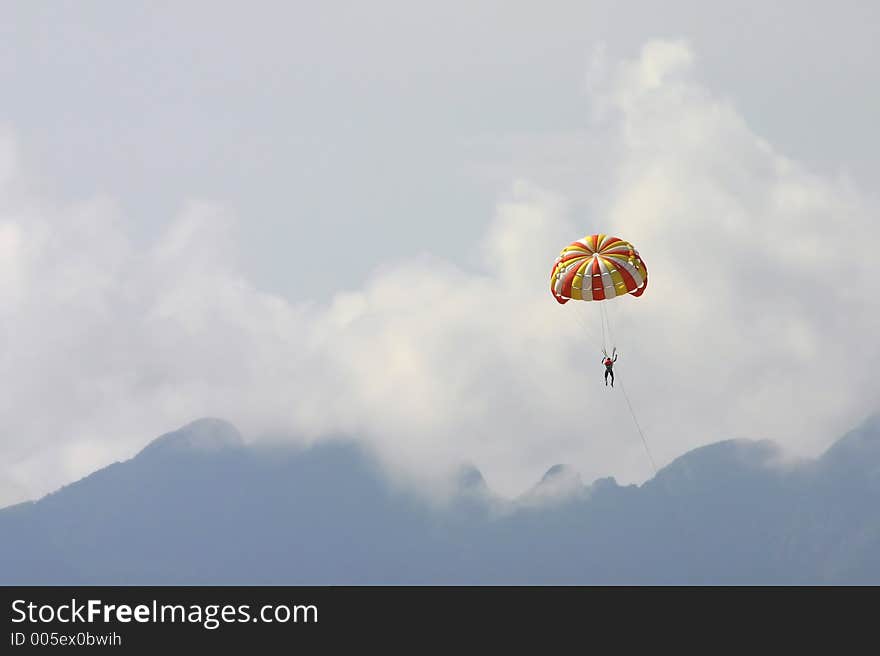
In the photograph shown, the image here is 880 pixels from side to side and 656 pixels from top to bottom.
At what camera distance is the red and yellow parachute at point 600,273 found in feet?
343

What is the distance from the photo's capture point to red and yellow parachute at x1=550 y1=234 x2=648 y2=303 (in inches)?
4112

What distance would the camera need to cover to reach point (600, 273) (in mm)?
104438
